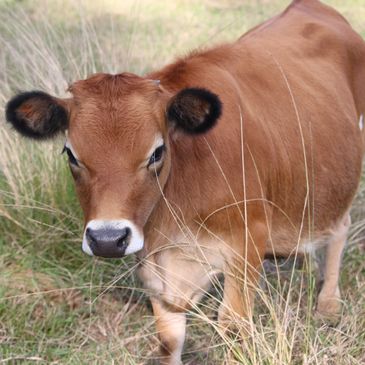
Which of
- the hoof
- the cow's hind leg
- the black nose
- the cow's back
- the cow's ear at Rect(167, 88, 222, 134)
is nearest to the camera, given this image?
the black nose

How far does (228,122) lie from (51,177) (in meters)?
1.55

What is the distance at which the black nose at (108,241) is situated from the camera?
3.33 metres

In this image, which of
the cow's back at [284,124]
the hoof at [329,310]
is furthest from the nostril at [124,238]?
the hoof at [329,310]

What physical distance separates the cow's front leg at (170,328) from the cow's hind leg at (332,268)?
0.96 metres

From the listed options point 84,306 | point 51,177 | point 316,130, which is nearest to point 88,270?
point 84,306

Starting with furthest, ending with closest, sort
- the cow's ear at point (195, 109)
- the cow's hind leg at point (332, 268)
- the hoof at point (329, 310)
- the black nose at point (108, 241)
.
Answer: the cow's hind leg at point (332, 268) < the hoof at point (329, 310) < the cow's ear at point (195, 109) < the black nose at point (108, 241)

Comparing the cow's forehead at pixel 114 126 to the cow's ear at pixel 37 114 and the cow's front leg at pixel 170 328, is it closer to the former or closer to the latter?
the cow's ear at pixel 37 114

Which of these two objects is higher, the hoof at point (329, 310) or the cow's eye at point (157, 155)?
the cow's eye at point (157, 155)

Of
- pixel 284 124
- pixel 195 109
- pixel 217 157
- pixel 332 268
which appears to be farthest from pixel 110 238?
pixel 332 268

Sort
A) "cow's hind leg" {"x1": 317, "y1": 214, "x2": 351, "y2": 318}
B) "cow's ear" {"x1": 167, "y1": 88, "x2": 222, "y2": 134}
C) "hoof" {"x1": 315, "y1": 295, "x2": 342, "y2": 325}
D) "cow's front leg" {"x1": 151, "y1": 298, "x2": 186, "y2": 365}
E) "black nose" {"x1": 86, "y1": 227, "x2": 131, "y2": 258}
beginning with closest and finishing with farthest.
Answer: "black nose" {"x1": 86, "y1": 227, "x2": 131, "y2": 258} → "cow's ear" {"x1": 167, "y1": 88, "x2": 222, "y2": 134} → "cow's front leg" {"x1": 151, "y1": 298, "x2": 186, "y2": 365} → "hoof" {"x1": 315, "y1": 295, "x2": 342, "y2": 325} → "cow's hind leg" {"x1": 317, "y1": 214, "x2": 351, "y2": 318}

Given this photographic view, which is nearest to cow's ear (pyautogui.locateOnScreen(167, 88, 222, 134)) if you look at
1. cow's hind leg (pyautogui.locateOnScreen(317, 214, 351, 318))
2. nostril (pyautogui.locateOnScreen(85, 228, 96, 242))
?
nostril (pyautogui.locateOnScreen(85, 228, 96, 242))

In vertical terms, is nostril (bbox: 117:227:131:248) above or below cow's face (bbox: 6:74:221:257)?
below

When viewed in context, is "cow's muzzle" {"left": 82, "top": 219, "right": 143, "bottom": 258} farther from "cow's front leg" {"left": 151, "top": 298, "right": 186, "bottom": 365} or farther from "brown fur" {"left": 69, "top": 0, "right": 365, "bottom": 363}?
"cow's front leg" {"left": 151, "top": 298, "right": 186, "bottom": 365}

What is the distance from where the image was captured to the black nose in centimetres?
333
